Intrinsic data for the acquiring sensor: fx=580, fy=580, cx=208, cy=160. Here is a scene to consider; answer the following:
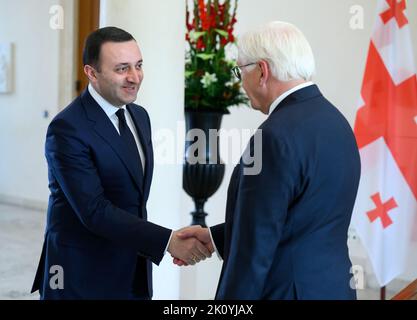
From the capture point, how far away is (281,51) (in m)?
1.64

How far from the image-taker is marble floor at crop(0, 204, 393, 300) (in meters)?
4.64

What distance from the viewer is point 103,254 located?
212cm

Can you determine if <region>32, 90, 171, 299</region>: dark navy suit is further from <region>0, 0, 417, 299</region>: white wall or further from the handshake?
<region>0, 0, 417, 299</region>: white wall

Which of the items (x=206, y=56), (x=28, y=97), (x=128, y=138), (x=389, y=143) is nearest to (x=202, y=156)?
(x=206, y=56)

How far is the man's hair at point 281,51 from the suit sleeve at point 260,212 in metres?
0.21

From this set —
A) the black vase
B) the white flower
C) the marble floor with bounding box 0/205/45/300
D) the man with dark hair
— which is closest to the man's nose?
the man with dark hair

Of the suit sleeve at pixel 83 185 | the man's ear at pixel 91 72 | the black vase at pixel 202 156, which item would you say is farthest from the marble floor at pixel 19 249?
the man's ear at pixel 91 72

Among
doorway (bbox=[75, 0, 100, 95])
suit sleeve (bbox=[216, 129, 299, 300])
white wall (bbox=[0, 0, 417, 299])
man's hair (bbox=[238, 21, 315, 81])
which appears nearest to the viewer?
suit sleeve (bbox=[216, 129, 299, 300])

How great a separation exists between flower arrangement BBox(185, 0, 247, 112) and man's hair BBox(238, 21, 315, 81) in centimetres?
199

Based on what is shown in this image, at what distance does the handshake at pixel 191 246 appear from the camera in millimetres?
2297

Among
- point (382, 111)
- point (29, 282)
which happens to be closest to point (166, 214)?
point (382, 111)

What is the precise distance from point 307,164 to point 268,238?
23 cm

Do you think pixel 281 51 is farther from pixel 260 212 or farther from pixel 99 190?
pixel 99 190
